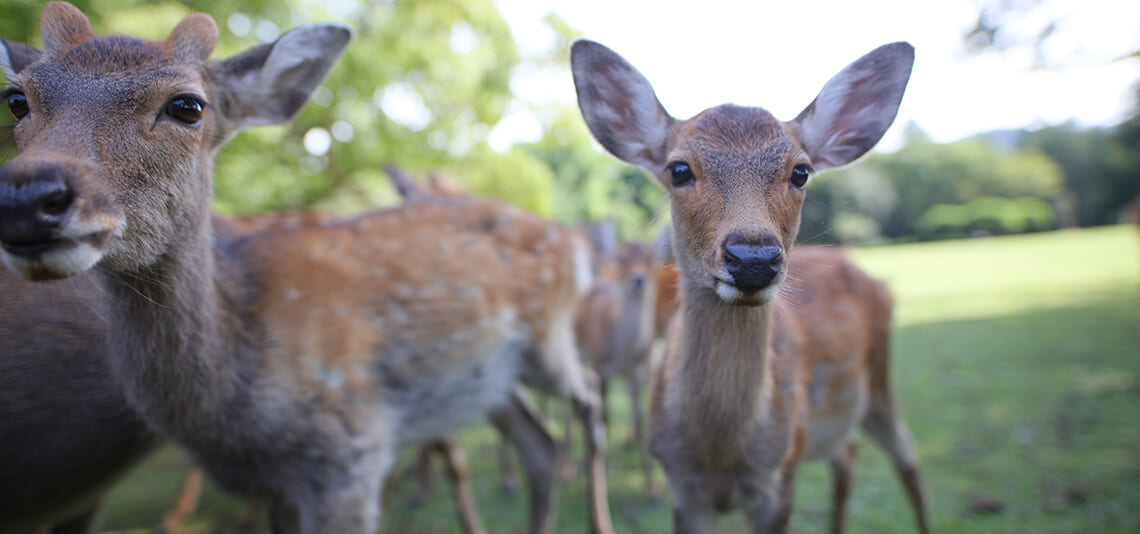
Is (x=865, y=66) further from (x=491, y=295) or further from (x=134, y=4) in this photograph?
(x=134, y=4)

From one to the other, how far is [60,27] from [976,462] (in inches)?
234

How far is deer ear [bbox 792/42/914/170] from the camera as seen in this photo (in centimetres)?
212

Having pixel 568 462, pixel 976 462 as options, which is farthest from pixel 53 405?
pixel 976 462

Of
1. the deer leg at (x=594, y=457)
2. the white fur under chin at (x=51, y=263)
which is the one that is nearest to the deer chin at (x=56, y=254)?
the white fur under chin at (x=51, y=263)

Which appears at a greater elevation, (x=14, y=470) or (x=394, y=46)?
(x=394, y=46)

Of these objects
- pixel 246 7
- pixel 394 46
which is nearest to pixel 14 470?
pixel 246 7

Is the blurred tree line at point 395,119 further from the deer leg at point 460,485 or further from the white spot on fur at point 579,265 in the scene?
the deer leg at point 460,485

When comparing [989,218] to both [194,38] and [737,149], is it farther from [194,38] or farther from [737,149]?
[194,38]

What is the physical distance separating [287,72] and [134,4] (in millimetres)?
4814

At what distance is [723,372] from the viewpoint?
2275 millimetres

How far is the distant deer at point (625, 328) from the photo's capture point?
6.04 metres

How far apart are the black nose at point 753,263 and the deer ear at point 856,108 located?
80cm

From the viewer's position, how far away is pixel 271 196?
8.28 meters

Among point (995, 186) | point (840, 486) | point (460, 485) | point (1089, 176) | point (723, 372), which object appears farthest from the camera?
point (995, 186)
